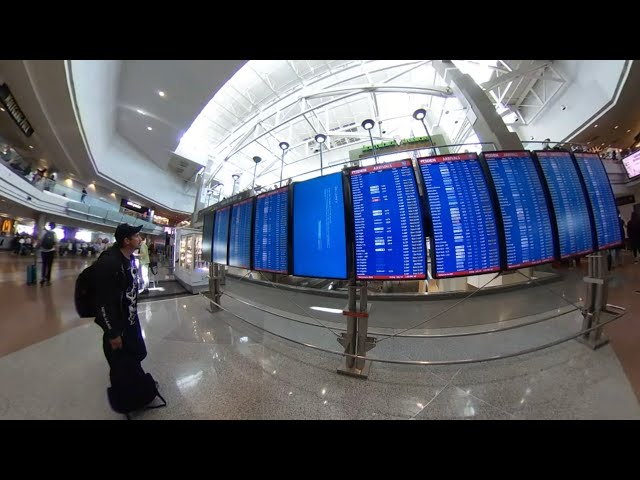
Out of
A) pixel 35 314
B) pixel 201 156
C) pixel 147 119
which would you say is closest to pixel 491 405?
pixel 35 314

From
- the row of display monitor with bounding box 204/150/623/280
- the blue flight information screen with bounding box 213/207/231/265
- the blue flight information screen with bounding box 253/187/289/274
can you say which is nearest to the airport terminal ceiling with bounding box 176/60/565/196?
the blue flight information screen with bounding box 213/207/231/265

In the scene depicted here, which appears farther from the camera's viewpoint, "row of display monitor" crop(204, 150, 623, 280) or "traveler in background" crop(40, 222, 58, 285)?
"traveler in background" crop(40, 222, 58, 285)

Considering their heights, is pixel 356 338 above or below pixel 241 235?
below

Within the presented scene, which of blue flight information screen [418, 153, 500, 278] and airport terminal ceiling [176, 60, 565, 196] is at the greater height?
airport terminal ceiling [176, 60, 565, 196]

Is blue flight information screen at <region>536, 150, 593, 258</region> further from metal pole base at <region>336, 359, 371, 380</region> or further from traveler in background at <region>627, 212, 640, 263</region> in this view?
traveler in background at <region>627, 212, 640, 263</region>

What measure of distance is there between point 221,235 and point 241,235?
27.1 inches

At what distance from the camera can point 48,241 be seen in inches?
241

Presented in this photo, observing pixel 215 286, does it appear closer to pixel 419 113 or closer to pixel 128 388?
pixel 128 388

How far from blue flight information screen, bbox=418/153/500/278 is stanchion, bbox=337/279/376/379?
2.54 ft

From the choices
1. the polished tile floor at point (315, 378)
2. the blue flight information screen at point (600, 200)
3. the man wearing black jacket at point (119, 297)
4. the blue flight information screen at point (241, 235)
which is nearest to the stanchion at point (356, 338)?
the polished tile floor at point (315, 378)

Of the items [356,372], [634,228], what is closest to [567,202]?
[356,372]

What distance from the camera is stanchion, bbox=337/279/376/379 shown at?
2045mm

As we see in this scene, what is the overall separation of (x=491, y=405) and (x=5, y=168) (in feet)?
60.8

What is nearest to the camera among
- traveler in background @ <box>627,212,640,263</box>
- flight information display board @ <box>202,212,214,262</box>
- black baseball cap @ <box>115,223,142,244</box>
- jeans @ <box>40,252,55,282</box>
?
black baseball cap @ <box>115,223,142,244</box>
